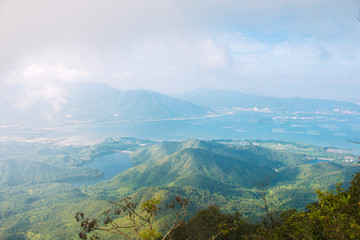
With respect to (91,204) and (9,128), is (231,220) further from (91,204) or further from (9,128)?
(9,128)

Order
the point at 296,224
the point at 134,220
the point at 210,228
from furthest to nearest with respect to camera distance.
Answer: the point at 210,228
the point at 296,224
the point at 134,220

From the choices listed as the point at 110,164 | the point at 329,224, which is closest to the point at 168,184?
the point at 110,164

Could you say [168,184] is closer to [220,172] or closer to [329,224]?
[220,172]

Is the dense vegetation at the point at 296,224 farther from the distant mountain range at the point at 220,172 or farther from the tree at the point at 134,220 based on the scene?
the distant mountain range at the point at 220,172

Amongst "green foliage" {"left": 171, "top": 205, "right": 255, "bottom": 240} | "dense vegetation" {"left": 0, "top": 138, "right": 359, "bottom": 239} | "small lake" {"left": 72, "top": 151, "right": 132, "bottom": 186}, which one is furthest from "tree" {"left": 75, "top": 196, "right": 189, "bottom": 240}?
"small lake" {"left": 72, "top": 151, "right": 132, "bottom": 186}

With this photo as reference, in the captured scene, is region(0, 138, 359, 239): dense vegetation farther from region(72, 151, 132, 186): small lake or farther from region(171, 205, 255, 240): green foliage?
region(72, 151, 132, 186): small lake

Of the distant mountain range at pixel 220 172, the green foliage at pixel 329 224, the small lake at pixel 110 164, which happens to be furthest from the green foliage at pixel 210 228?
the small lake at pixel 110 164

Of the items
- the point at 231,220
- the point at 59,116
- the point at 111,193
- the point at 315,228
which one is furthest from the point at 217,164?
the point at 59,116
